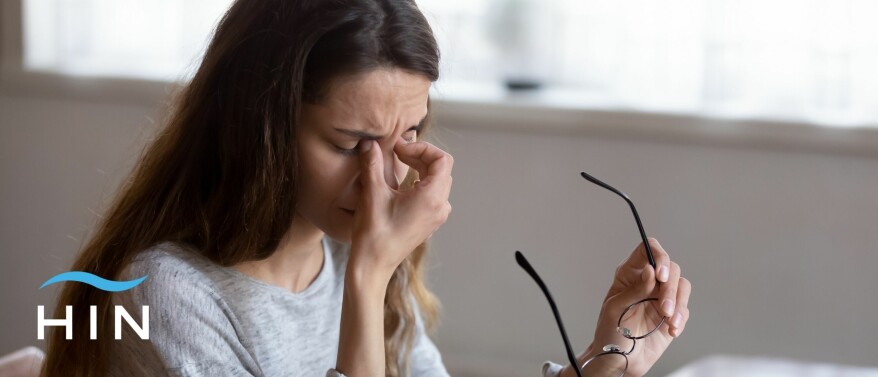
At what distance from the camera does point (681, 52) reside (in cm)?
274

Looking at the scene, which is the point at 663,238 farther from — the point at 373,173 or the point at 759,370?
the point at 373,173

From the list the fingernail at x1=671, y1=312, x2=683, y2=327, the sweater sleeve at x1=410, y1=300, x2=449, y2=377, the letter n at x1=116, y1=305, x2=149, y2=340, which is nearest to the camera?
the letter n at x1=116, y1=305, x2=149, y2=340

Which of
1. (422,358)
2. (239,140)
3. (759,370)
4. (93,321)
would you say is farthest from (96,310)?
(759,370)

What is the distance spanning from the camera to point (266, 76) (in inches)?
50.7

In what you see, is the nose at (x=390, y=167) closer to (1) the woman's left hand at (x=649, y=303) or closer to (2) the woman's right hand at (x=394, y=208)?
(2) the woman's right hand at (x=394, y=208)

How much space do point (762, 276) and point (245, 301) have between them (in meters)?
1.67

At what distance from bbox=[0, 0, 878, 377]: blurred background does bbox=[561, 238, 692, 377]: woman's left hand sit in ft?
4.42

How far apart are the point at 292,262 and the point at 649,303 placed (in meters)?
0.47

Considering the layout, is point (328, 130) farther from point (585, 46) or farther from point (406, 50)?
point (585, 46)

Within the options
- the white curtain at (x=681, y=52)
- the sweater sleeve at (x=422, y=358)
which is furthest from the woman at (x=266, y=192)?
the white curtain at (x=681, y=52)

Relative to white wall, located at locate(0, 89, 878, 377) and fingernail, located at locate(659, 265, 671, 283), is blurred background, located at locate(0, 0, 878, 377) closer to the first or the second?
white wall, located at locate(0, 89, 878, 377)

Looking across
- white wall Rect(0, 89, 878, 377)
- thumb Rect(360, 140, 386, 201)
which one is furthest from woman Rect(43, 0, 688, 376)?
white wall Rect(0, 89, 878, 377)

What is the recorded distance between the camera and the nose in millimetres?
1342

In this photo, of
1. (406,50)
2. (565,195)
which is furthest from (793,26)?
(406,50)
